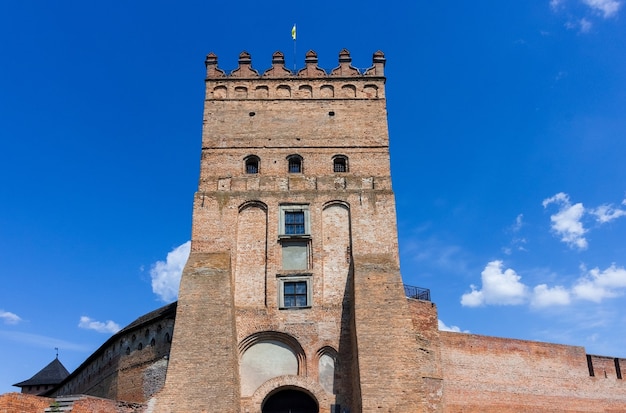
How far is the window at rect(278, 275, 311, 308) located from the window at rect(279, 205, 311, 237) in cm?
172

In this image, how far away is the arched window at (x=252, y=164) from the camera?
80.2ft

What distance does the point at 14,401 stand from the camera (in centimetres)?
1727

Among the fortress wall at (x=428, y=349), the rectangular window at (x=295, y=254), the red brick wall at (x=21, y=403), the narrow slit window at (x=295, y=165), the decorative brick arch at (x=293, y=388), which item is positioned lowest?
the red brick wall at (x=21, y=403)

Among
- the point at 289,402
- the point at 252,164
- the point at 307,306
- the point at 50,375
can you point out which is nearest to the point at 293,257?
the point at 307,306

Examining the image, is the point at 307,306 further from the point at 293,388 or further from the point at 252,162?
Result: the point at 252,162

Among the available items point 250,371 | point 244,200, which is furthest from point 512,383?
point 244,200

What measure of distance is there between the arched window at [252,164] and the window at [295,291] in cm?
486

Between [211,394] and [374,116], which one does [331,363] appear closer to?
[211,394]

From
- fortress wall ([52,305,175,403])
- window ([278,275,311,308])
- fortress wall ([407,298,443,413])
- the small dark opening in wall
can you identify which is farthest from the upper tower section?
the small dark opening in wall

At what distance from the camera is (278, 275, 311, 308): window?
851 inches

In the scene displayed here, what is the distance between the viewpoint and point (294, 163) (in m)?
24.6

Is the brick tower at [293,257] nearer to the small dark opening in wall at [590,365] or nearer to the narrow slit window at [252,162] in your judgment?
the narrow slit window at [252,162]

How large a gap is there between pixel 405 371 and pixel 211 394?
5.93m

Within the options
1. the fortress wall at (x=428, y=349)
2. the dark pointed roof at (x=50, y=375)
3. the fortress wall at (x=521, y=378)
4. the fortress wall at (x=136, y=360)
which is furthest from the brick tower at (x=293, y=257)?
the dark pointed roof at (x=50, y=375)
